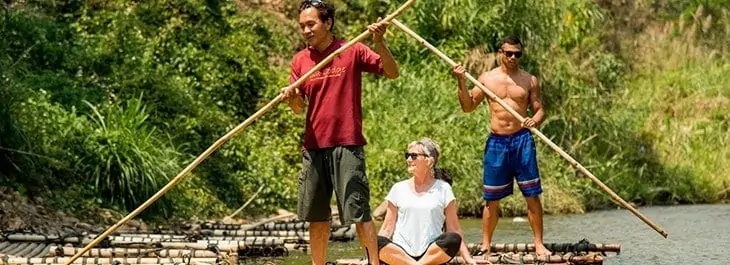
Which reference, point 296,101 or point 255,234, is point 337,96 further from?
point 255,234

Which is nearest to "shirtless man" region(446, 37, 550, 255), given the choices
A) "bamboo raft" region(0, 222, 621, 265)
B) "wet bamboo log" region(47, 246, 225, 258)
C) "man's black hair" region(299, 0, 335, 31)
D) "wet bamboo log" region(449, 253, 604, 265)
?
"bamboo raft" region(0, 222, 621, 265)

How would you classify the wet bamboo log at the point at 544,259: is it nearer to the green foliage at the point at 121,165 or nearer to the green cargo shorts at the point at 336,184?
the green cargo shorts at the point at 336,184

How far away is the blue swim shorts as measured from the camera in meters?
10.1

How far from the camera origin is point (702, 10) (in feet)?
74.6

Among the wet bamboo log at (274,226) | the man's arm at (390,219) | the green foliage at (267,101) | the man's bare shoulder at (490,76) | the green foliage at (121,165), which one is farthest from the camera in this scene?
the green foliage at (267,101)

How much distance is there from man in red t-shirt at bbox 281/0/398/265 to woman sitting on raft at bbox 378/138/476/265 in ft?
0.97

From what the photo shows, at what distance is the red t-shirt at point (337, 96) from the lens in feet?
26.5

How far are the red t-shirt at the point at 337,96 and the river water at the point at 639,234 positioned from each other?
2.34 meters

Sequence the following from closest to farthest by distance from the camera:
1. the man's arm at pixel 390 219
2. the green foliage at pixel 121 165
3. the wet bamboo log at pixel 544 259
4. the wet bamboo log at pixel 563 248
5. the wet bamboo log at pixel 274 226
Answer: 1. the man's arm at pixel 390 219
2. the wet bamboo log at pixel 544 259
3. the wet bamboo log at pixel 563 248
4. the wet bamboo log at pixel 274 226
5. the green foliage at pixel 121 165

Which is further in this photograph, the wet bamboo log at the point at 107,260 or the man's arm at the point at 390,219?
the wet bamboo log at the point at 107,260

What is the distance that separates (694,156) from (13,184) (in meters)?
8.88

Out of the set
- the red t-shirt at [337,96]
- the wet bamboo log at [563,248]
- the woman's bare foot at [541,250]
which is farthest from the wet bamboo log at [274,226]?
the red t-shirt at [337,96]

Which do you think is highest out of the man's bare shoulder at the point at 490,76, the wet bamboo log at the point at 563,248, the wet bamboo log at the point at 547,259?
the man's bare shoulder at the point at 490,76

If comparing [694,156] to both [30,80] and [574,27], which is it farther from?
[30,80]
